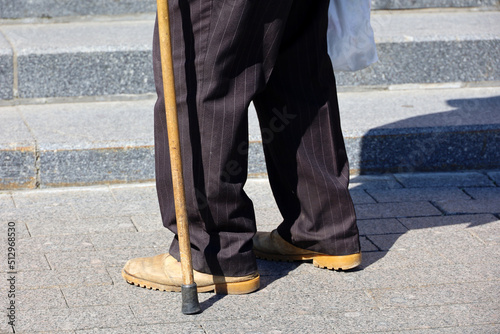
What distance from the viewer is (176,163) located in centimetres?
214

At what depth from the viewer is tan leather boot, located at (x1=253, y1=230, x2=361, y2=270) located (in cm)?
252

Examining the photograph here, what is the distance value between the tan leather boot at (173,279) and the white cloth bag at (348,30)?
0.84m

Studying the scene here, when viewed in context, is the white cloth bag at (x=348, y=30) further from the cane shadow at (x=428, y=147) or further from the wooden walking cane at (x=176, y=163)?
the cane shadow at (x=428, y=147)

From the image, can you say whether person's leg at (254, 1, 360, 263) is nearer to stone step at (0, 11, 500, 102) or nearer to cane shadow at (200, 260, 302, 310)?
cane shadow at (200, 260, 302, 310)

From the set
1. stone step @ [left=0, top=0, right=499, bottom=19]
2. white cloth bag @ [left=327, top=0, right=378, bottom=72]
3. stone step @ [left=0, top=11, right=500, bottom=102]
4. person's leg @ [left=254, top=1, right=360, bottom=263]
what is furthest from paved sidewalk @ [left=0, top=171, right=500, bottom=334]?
stone step @ [left=0, top=0, right=499, bottom=19]

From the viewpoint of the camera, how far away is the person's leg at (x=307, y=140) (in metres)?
2.41

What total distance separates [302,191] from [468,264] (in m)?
0.66

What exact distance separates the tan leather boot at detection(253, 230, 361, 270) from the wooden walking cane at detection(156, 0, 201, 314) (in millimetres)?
494

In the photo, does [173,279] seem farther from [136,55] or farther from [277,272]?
[136,55]

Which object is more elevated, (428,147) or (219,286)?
(219,286)

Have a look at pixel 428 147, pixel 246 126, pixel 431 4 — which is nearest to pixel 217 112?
pixel 246 126

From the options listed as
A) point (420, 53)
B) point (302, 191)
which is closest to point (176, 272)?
point (302, 191)

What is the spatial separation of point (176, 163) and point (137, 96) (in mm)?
1981

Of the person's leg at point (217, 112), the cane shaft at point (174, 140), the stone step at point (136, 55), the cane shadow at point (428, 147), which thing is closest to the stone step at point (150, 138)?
the cane shadow at point (428, 147)
